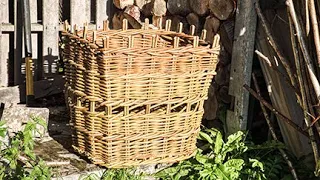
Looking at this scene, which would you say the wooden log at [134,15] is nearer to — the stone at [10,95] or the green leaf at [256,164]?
the stone at [10,95]

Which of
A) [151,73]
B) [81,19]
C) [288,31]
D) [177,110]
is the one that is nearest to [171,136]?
[177,110]

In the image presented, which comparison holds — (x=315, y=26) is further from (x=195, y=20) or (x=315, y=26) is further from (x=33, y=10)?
(x=33, y=10)

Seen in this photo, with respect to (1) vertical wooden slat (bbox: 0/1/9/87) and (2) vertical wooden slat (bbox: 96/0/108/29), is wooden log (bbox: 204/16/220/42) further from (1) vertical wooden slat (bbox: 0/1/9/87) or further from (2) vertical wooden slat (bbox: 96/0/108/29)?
(1) vertical wooden slat (bbox: 0/1/9/87)

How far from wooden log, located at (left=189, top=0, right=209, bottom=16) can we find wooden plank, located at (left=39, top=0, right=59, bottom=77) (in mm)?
1154

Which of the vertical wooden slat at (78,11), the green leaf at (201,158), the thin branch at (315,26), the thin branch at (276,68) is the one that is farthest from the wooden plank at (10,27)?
the thin branch at (315,26)

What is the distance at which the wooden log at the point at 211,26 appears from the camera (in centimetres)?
388

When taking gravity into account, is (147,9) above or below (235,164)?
above

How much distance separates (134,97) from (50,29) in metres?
1.59

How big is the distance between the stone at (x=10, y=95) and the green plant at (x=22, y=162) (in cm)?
110

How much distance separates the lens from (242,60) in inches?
147

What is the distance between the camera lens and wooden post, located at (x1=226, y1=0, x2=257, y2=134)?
369 centimetres

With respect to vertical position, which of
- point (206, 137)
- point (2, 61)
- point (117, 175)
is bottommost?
point (117, 175)

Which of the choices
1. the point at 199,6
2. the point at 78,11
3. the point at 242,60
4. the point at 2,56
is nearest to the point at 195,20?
the point at 199,6

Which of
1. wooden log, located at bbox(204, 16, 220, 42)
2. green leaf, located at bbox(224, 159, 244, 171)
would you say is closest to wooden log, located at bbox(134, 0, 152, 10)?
wooden log, located at bbox(204, 16, 220, 42)
